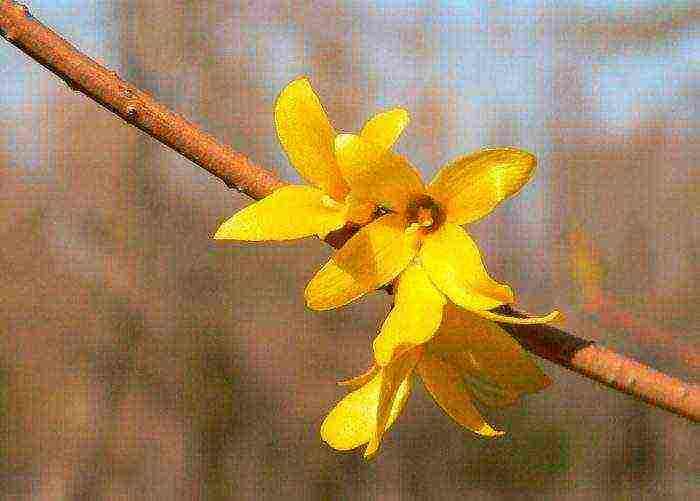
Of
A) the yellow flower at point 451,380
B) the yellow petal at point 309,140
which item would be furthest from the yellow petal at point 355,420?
the yellow petal at point 309,140

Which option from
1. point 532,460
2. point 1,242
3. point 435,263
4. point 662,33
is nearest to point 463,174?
point 435,263

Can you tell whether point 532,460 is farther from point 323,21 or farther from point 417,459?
point 323,21

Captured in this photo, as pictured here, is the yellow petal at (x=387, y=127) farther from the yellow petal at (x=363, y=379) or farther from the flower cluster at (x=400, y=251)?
the yellow petal at (x=363, y=379)

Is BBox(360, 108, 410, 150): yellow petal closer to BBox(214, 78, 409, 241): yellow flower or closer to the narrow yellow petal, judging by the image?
BBox(214, 78, 409, 241): yellow flower

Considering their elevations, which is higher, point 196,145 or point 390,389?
point 196,145

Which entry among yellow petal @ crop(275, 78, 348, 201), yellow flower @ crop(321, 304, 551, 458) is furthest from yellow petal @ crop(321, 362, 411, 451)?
yellow petal @ crop(275, 78, 348, 201)

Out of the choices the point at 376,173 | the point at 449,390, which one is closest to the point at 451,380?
the point at 449,390

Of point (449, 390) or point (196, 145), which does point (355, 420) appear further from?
point (196, 145)
